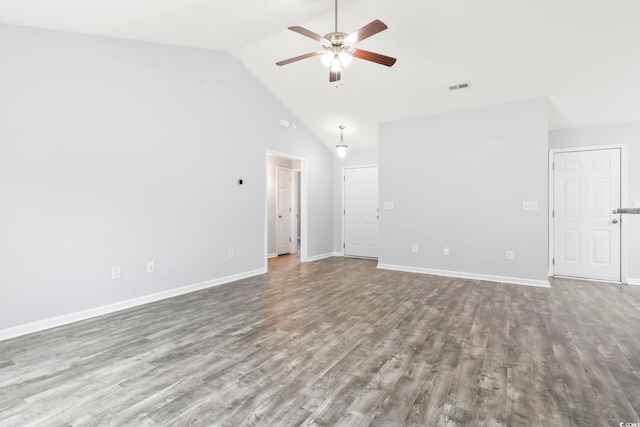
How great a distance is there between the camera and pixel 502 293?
4.23m

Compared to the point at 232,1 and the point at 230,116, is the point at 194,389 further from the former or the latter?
the point at 230,116

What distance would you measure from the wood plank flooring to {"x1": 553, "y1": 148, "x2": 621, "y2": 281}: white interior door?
48.4 inches

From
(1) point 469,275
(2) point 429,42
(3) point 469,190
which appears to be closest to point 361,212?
(3) point 469,190

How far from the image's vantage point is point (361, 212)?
730cm

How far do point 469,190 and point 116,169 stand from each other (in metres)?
5.09

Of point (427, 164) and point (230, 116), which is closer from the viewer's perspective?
point (230, 116)

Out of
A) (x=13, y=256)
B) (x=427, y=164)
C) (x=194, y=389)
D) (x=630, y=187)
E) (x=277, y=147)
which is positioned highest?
(x=277, y=147)

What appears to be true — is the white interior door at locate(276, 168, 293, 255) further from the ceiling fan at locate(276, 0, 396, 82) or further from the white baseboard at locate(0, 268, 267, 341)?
the ceiling fan at locate(276, 0, 396, 82)

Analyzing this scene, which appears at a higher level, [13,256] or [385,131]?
[385,131]

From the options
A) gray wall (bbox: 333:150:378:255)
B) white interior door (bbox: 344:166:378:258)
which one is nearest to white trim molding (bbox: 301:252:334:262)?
gray wall (bbox: 333:150:378:255)

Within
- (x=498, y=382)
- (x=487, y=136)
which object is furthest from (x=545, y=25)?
(x=498, y=382)

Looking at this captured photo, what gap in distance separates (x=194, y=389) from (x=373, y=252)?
558cm

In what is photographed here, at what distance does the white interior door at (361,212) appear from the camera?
23.4 feet

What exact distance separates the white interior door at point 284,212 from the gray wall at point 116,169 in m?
2.42
